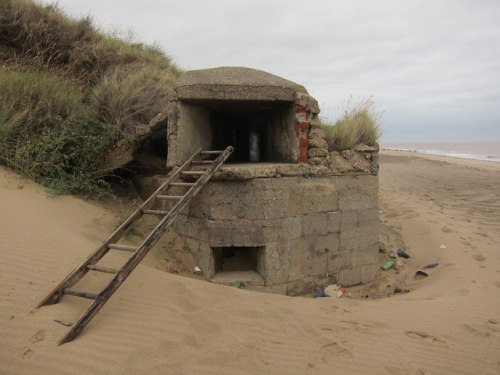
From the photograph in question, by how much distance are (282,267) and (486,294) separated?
98.6 inches

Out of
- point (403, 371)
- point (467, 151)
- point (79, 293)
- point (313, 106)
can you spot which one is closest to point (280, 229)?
point (313, 106)

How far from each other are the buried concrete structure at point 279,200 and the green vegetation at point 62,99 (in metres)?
1.28

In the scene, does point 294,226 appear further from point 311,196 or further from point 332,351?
point 332,351

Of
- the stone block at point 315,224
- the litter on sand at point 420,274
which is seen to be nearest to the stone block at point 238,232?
the stone block at point 315,224

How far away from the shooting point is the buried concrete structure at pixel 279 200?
4625 millimetres

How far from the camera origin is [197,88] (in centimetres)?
491

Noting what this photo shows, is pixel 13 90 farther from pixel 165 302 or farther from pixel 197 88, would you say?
pixel 165 302

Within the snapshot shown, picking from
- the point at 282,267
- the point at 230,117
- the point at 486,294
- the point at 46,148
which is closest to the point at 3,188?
the point at 46,148

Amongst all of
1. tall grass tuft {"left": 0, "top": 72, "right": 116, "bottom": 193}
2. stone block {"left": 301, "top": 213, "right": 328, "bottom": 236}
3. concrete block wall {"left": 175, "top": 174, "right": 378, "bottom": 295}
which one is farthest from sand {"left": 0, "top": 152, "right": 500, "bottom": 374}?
stone block {"left": 301, "top": 213, "right": 328, "bottom": 236}

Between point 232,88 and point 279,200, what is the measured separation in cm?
153

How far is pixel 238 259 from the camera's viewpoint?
521 centimetres

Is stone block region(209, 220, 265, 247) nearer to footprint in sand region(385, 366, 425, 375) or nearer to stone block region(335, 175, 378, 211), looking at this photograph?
stone block region(335, 175, 378, 211)

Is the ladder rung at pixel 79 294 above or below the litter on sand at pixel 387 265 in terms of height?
above

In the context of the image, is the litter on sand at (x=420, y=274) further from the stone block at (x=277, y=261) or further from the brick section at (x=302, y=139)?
the brick section at (x=302, y=139)
